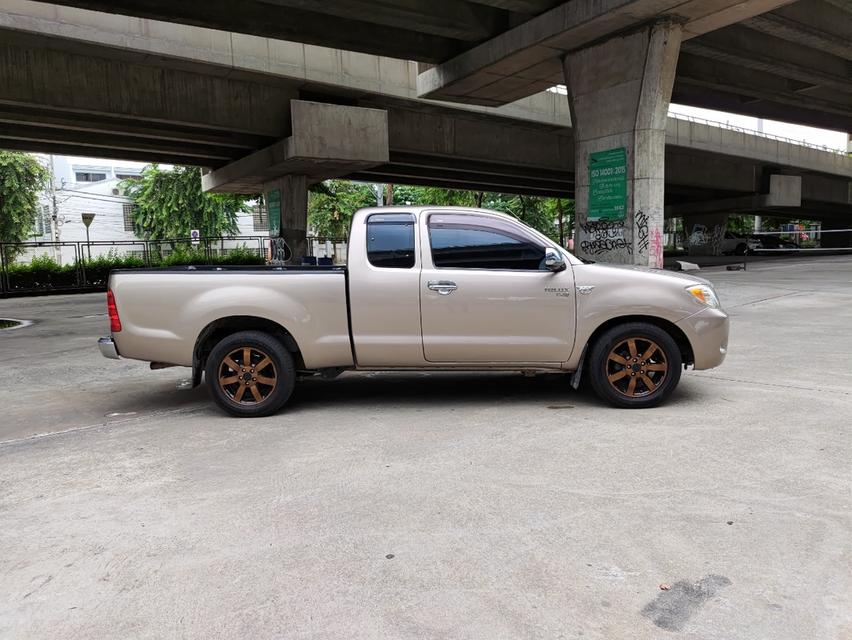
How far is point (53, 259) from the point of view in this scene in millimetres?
28766

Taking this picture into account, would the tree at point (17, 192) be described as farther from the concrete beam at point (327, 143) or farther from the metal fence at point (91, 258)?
the concrete beam at point (327, 143)

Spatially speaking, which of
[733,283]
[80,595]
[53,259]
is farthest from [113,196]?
[80,595]

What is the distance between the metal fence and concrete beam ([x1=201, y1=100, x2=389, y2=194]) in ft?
15.1

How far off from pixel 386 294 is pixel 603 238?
9184mm

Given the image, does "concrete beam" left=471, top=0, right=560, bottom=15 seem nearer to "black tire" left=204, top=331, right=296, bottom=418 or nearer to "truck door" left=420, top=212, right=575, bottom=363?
"truck door" left=420, top=212, right=575, bottom=363

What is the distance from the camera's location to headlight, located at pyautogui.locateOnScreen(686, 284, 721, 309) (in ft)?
19.7

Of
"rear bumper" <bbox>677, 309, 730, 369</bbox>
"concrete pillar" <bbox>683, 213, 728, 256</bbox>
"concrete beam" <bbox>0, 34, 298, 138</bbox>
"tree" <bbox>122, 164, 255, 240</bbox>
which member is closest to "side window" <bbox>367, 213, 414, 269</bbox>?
"rear bumper" <bbox>677, 309, 730, 369</bbox>

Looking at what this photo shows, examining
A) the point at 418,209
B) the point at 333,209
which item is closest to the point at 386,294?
the point at 418,209

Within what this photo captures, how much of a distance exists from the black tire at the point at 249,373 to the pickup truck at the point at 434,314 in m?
0.01

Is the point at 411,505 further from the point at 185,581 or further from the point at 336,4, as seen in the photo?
the point at 336,4

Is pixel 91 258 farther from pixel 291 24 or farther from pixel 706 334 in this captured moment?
pixel 706 334

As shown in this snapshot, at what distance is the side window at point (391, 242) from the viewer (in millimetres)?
6102

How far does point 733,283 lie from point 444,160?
11.6 meters

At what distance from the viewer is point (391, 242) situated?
6.14 metres
